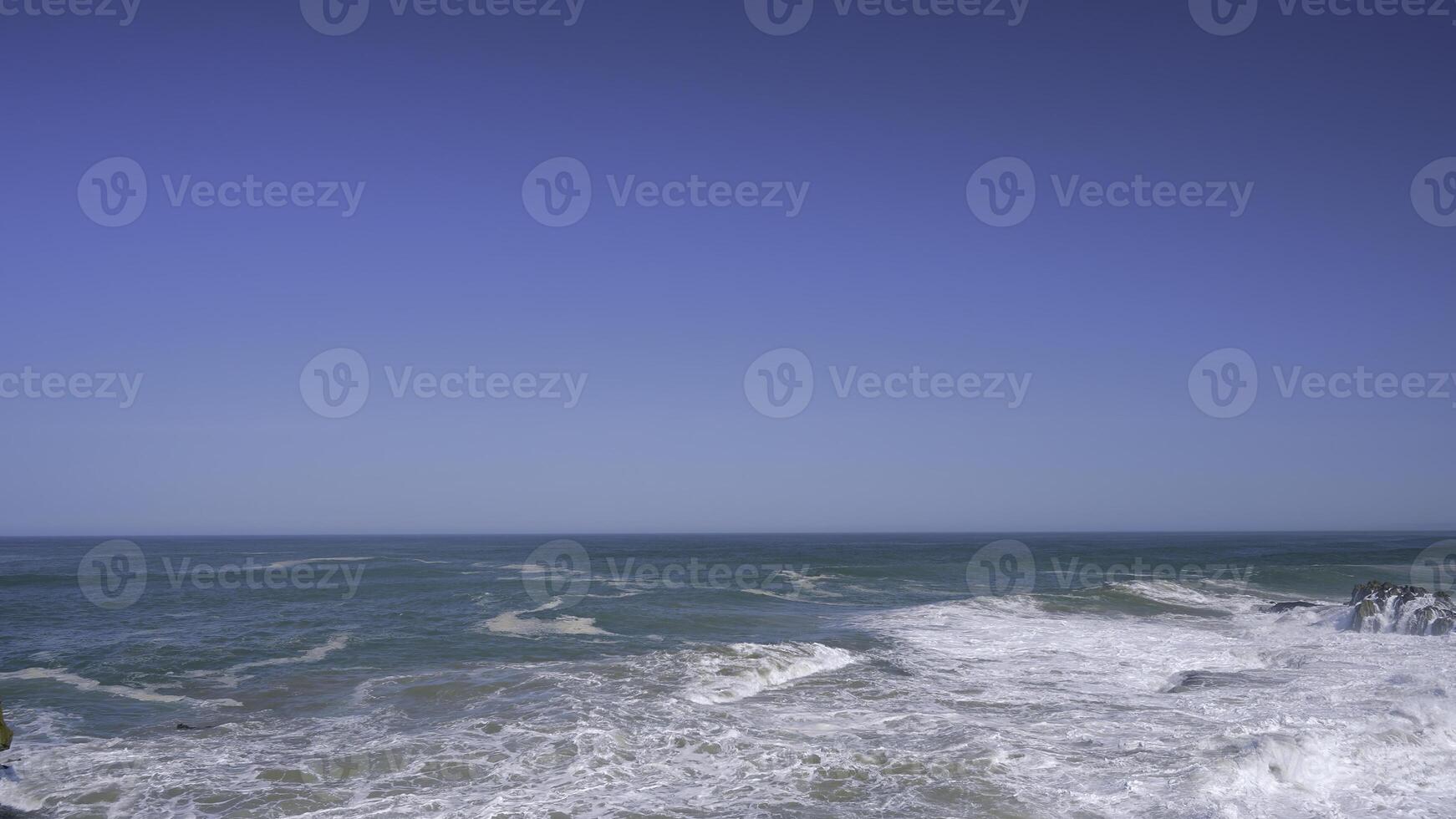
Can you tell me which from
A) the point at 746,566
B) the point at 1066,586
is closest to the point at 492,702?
the point at 1066,586

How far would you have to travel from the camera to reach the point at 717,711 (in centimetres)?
1445

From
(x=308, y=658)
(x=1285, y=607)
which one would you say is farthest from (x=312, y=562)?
(x=1285, y=607)

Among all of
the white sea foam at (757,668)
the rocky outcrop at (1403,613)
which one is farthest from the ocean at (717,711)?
the rocky outcrop at (1403,613)

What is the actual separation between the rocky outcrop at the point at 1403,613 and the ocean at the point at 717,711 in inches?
A: 40.2

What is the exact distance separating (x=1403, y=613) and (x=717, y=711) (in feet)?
67.8

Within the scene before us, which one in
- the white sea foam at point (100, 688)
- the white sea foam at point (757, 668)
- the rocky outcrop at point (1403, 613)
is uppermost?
the rocky outcrop at point (1403, 613)

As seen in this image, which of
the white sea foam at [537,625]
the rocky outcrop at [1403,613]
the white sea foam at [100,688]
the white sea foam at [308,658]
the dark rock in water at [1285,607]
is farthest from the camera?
the dark rock in water at [1285,607]

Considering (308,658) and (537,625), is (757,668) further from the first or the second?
(308,658)

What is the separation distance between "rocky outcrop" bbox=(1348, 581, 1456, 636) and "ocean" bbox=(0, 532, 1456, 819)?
1.02 m

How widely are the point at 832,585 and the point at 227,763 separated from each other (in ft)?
107

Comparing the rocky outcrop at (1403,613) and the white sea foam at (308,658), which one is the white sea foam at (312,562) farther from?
the rocky outcrop at (1403,613)

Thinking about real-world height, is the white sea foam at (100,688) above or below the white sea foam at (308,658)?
below

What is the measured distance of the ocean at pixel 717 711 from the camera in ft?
33.7

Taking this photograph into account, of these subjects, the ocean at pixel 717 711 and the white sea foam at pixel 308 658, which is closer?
the ocean at pixel 717 711
